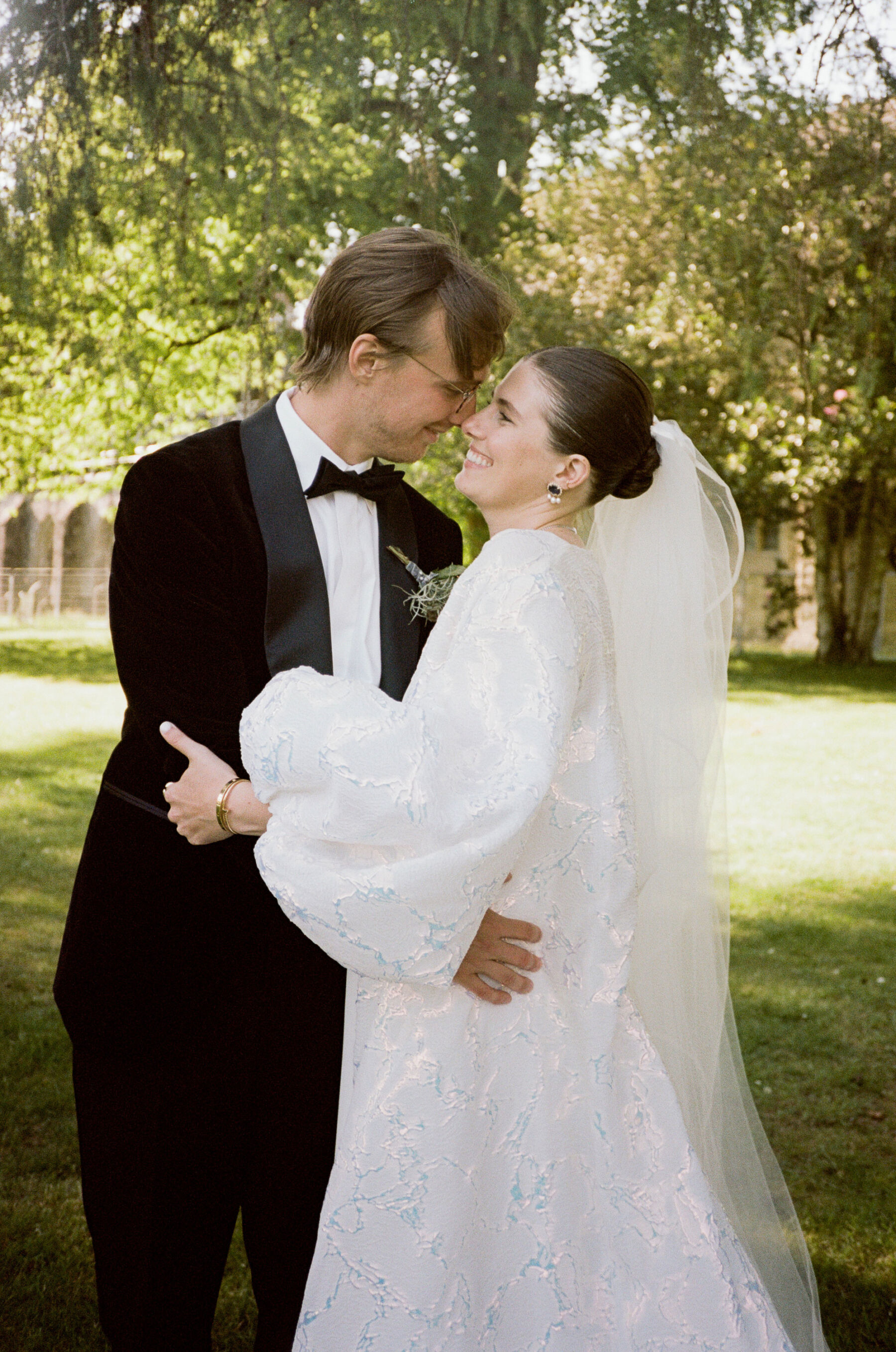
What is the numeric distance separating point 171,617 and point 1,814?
6.83 m

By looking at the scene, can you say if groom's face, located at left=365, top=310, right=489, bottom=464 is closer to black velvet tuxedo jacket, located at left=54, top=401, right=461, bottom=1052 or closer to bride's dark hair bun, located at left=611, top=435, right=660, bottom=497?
black velvet tuxedo jacket, located at left=54, top=401, right=461, bottom=1052

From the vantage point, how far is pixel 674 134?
196 inches

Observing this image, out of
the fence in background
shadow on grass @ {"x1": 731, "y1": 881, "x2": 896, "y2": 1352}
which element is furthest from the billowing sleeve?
the fence in background

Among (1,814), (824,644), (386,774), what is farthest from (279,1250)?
(824,644)

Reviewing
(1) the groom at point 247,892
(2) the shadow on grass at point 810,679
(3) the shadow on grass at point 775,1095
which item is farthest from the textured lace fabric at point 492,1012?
(2) the shadow on grass at point 810,679

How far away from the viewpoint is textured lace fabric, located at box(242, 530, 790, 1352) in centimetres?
191

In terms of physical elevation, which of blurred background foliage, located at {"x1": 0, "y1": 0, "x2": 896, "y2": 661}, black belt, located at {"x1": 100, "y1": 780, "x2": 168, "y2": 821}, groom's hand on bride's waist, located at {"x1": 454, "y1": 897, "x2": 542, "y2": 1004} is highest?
blurred background foliage, located at {"x1": 0, "y1": 0, "x2": 896, "y2": 661}

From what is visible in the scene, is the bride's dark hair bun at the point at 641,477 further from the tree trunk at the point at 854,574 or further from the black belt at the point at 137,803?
the tree trunk at the point at 854,574

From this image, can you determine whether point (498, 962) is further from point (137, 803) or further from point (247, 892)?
point (137, 803)

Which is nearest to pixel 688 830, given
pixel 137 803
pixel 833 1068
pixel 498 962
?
pixel 498 962

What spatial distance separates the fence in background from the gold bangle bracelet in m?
24.6

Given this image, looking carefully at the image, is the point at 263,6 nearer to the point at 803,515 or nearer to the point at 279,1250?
the point at 279,1250

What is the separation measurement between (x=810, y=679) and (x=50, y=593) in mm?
16867

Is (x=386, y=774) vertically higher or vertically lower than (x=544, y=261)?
lower
